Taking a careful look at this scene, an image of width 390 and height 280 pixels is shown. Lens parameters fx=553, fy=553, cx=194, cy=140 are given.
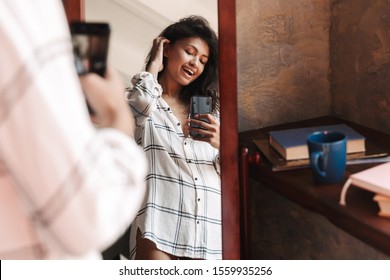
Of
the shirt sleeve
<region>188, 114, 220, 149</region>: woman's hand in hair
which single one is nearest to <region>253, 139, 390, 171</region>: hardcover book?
<region>188, 114, 220, 149</region>: woman's hand in hair

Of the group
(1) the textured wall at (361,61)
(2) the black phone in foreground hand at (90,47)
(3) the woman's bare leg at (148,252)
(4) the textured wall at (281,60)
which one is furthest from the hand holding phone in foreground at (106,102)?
(1) the textured wall at (361,61)

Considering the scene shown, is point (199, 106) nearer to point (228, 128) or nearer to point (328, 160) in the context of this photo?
point (228, 128)

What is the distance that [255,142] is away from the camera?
1039mm

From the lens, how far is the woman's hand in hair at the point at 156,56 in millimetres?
890

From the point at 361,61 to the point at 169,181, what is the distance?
469 millimetres

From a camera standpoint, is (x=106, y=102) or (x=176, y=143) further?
(x=176, y=143)

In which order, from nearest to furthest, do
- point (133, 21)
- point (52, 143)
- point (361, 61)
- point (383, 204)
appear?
point (52, 143), point (383, 204), point (133, 21), point (361, 61)

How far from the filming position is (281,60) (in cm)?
111

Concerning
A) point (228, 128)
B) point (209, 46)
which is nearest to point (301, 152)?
point (228, 128)

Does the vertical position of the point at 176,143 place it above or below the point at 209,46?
below

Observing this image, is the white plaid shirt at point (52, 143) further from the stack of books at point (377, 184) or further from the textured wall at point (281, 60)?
the textured wall at point (281, 60)

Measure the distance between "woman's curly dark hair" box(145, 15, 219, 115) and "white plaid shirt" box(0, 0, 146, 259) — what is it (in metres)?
0.37

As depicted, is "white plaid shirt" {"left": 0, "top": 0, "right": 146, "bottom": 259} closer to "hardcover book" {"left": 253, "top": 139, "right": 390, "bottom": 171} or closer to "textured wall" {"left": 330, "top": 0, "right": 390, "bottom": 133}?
"hardcover book" {"left": 253, "top": 139, "right": 390, "bottom": 171}
